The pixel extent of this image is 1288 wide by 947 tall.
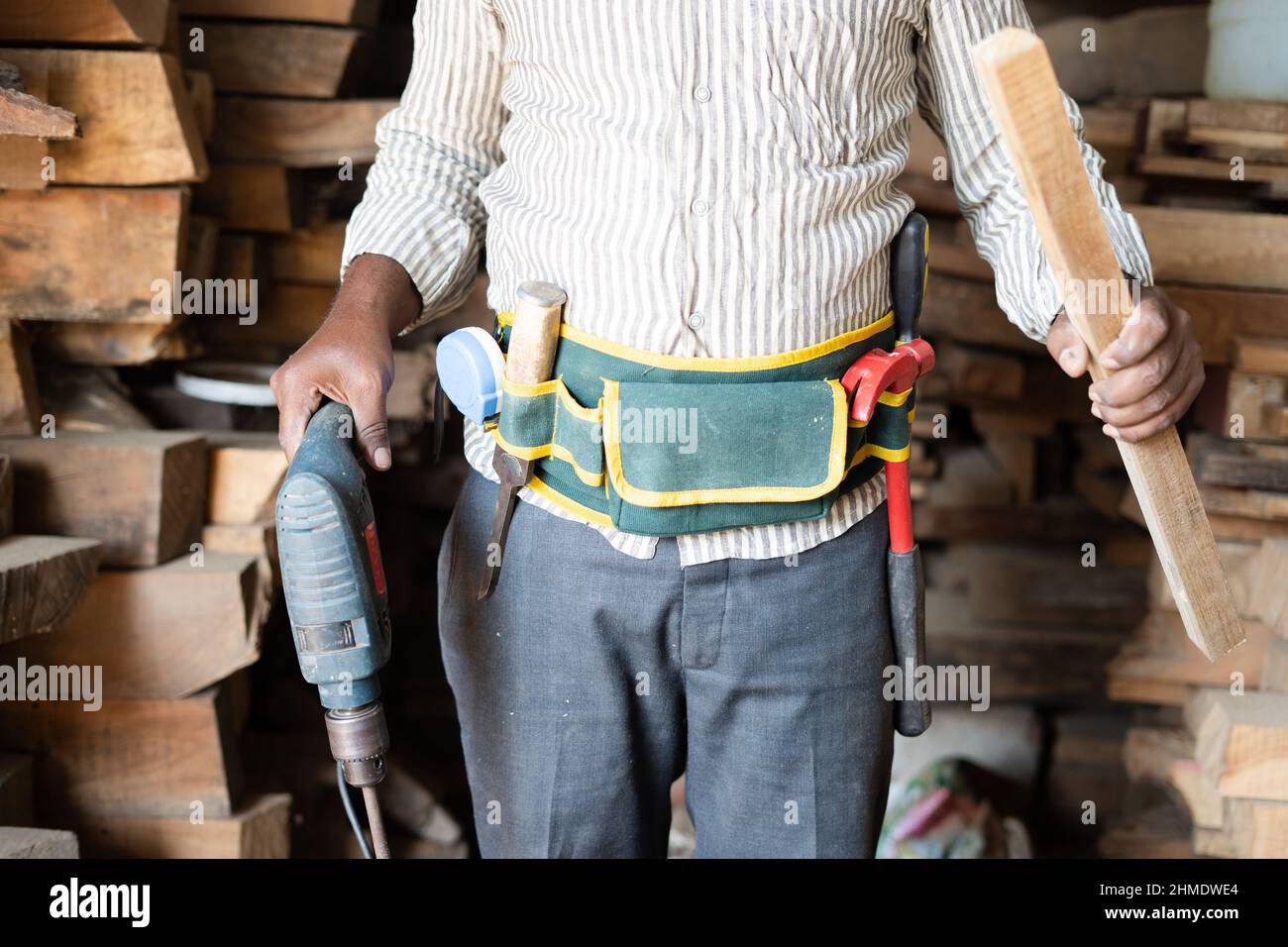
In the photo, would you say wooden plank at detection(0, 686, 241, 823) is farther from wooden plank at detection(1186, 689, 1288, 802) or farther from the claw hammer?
wooden plank at detection(1186, 689, 1288, 802)

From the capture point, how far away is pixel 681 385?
50.2 inches

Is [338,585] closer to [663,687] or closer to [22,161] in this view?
[663,687]

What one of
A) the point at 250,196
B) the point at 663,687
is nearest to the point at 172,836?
the point at 663,687

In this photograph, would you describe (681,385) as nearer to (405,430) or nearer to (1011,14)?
(1011,14)

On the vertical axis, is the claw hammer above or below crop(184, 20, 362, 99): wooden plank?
below

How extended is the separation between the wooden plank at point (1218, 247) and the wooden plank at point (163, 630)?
163cm

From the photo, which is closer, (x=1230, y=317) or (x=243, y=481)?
(x=243, y=481)

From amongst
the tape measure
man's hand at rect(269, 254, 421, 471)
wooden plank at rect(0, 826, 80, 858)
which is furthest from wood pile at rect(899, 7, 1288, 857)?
wooden plank at rect(0, 826, 80, 858)

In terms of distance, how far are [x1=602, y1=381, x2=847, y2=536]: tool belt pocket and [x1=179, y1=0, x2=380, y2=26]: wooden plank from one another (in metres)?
1.12

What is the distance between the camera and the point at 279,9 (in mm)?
2033

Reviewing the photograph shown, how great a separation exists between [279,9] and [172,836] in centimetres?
139

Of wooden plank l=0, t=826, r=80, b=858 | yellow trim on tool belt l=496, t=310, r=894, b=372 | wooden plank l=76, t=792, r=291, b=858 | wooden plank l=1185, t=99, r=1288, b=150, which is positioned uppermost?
wooden plank l=1185, t=99, r=1288, b=150

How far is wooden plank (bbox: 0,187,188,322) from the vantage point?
174 centimetres

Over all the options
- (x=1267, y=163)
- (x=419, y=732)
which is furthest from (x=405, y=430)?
A: (x=1267, y=163)
